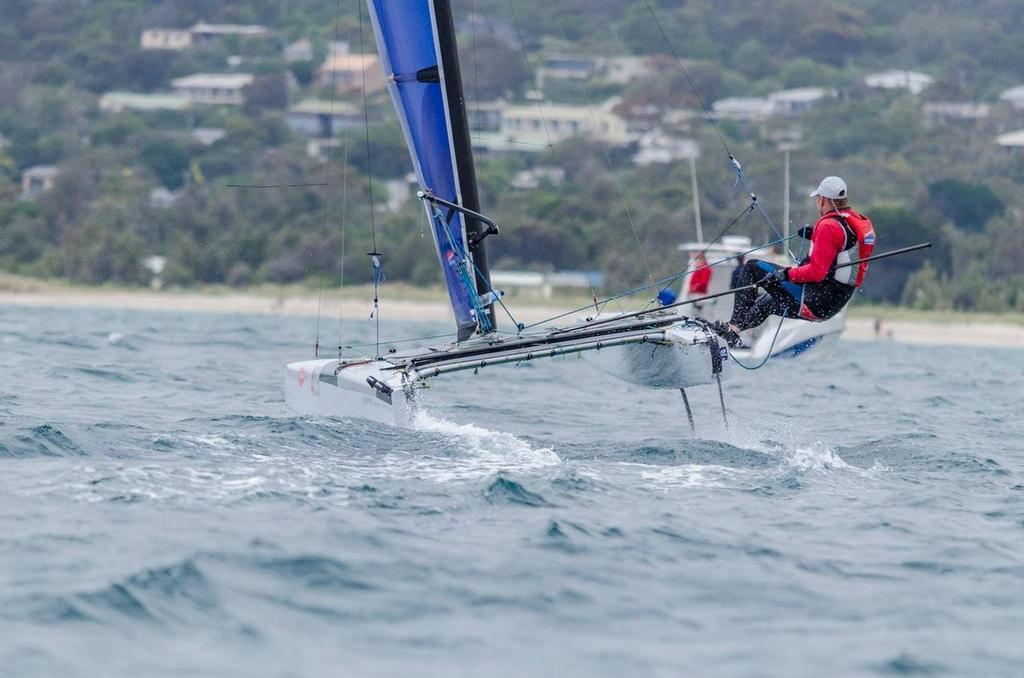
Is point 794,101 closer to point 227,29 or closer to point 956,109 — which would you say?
point 956,109

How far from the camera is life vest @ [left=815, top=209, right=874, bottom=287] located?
9.24 metres

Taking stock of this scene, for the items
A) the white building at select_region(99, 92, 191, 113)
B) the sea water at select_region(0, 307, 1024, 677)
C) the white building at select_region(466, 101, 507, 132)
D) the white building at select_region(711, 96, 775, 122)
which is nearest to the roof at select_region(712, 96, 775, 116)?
the white building at select_region(711, 96, 775, 122)

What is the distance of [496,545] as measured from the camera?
6863mm

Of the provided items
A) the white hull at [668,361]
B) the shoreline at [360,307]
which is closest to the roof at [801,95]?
the shoreline at [360,307]

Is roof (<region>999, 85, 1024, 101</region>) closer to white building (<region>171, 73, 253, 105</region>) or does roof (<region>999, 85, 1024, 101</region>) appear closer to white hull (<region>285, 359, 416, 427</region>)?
white building (<region>171, 73, 253, 105</region>)

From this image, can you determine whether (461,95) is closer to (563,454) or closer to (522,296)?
(563,454)

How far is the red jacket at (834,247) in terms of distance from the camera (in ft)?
30.2

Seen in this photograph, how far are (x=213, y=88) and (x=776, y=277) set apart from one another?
61098mm

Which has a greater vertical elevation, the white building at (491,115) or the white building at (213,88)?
the white building at (213,88)


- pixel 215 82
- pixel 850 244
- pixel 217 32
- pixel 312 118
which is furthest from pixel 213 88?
pixel 850 244

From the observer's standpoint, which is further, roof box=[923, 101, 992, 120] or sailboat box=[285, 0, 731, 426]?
roof box=[923, 101, 992, 120]

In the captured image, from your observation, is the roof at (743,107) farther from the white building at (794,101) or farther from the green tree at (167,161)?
the green tree at (167,161)

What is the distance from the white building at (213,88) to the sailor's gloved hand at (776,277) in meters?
57.9

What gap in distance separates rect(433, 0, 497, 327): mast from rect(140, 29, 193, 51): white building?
67.0 meters
